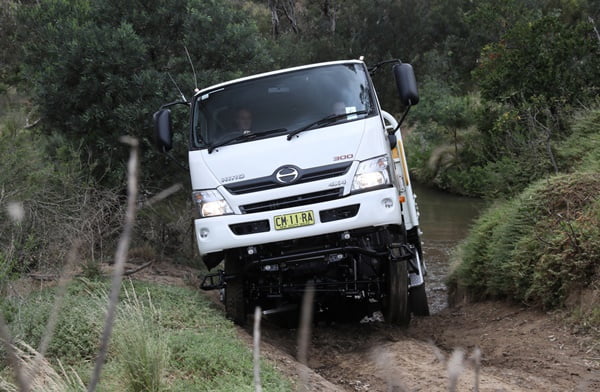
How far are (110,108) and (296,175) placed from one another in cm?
473

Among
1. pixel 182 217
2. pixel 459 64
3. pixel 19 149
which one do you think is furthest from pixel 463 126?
pixel 19 149

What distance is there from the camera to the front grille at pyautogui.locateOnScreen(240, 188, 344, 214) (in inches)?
284

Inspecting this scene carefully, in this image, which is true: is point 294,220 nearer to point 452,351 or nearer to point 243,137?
point 243,137

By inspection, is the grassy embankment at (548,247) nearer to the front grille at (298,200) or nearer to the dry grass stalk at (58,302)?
the front grille at (298,200)

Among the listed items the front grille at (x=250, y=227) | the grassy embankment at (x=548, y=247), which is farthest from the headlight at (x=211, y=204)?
the grassy embankment at (x=548, y=247)

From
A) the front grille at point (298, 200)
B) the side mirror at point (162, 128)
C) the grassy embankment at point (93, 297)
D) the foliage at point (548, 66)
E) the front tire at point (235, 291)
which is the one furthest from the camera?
the foliage at point (548, 66)

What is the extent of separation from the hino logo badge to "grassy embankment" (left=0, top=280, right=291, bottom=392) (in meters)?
1.47

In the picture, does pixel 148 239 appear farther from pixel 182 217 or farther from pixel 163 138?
pixel 163 138

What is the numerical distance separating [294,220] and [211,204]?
860mm

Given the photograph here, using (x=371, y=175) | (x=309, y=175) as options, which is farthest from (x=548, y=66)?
(x=309, y=175)

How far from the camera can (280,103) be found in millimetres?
8039

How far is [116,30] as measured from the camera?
1110 cm

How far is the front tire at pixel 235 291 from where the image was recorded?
7.63 m

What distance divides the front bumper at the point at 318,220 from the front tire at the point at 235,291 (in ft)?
1.06
